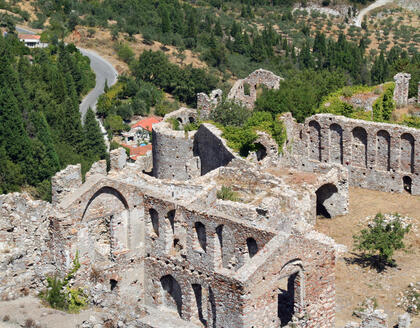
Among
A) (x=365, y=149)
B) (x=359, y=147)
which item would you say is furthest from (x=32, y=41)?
(x=365, y=149)

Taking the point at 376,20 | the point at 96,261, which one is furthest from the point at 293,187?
the point at 376,20

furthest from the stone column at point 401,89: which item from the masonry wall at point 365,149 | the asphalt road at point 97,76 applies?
the asphalt road at point 97,76

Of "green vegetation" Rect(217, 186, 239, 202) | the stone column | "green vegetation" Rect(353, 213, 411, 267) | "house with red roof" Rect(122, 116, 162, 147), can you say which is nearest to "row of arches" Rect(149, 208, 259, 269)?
"green vegetation" Rect(217, 186, 239, 202)

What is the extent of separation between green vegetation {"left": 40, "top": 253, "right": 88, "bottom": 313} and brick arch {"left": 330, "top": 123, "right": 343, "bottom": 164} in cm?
1787

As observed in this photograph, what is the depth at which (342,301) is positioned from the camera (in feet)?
113

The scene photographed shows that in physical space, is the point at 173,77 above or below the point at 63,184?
below

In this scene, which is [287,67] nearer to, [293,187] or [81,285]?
[293,187]

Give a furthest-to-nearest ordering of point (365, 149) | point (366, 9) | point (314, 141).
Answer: point (366, 9) → point (314, 141) → point (365, 149)

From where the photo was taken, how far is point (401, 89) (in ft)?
170

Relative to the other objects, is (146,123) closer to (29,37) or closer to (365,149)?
(29,37)

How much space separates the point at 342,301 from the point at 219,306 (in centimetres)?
660

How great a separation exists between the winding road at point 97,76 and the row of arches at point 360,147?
131 ft

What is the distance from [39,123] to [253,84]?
68.1 feet

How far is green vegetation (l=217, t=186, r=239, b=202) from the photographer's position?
37.0m
